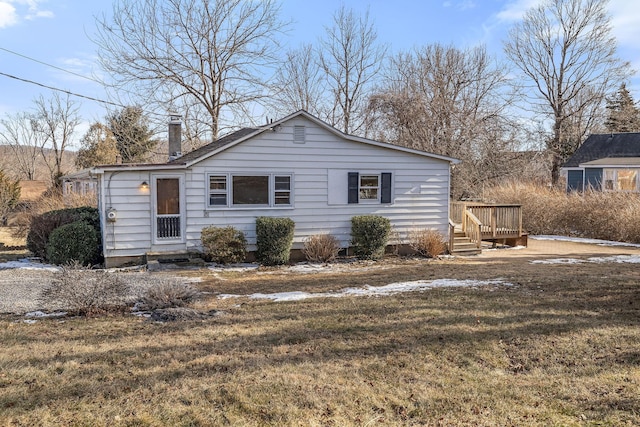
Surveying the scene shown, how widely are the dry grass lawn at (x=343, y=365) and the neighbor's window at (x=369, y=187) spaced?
5.92 meters

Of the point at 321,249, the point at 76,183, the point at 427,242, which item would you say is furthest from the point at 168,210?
the point at 76,183

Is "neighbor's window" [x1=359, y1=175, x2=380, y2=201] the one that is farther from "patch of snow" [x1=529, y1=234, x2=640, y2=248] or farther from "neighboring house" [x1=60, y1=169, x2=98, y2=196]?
"neighboring house" [x1=60, y1=169, x2=98, y2=196]

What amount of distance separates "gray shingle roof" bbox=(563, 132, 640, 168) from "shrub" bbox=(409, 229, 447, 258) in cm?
1891

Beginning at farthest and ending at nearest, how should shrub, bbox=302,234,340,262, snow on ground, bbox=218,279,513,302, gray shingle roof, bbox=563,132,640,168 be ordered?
gray shingle roof, bbox=563,132,640,168 < shrub, bbox=302,234,340,262 < snow on ground, bbox=218,279,513,302

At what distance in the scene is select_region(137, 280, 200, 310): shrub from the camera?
7125 millimetres

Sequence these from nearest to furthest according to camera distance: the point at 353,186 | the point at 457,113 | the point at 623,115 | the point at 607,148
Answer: the point at 353,186 < the point at 457,113 < the point at 607,148 < the point at 623,115

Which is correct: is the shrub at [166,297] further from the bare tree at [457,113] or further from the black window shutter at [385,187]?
the bare tree at [457,113]

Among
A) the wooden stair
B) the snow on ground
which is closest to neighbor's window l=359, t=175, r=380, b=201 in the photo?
the wooden stair

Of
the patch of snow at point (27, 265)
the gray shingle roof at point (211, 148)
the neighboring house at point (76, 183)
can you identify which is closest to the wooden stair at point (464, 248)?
the gray shingle roof at point (211, 148)

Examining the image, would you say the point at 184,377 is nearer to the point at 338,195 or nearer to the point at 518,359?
the point at 518,359

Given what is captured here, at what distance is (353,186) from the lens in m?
13.1

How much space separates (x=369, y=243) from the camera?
41.9 ft

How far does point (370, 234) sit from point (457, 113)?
46.2 ft

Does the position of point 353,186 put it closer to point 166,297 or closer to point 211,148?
point 211,148
